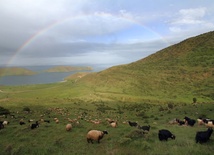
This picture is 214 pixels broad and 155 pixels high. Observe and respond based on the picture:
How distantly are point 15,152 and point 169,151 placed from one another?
10326mm

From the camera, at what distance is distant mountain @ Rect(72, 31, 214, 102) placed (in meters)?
79.4

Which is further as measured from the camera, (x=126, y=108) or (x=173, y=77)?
(x=173, y=77)

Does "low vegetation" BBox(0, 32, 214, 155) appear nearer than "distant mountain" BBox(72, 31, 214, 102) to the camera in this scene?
Yes

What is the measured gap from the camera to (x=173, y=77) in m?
95.3

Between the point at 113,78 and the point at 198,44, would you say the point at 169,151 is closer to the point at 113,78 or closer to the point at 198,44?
the point at 113,78

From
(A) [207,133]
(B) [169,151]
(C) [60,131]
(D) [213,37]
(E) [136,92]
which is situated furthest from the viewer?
(D) [213,37]

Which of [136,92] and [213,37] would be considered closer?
[136,92]

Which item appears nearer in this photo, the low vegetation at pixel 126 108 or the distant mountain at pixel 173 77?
the low vegetation at pixel 126 108

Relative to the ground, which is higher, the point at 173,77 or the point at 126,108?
the point at 173,77

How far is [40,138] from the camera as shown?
1648 cm

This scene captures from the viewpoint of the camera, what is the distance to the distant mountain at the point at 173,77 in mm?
79438

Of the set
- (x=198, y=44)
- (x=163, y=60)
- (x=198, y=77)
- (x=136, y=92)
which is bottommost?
(x=136, y=92)

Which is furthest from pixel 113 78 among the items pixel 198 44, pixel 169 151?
pixel 169 151

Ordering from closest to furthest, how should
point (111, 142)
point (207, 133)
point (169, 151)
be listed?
point (169, 151), point (207, 133), point (111, 142)
